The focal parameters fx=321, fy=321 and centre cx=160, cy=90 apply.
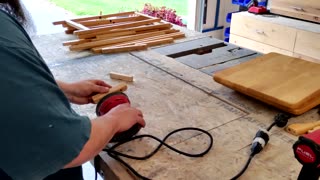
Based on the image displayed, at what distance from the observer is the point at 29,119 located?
1.73 feet

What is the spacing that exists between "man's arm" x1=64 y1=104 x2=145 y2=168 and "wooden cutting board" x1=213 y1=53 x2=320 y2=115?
0.45m

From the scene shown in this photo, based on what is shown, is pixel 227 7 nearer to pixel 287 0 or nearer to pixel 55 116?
pixel 287 0

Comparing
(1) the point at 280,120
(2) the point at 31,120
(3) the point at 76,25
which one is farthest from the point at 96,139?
(3) the point at 76,25

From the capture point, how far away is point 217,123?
106 centimetres

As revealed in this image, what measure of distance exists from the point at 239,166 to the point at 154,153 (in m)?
0.23

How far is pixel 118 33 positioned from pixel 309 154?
4.70ft

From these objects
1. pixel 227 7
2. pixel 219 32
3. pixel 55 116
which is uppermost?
pixel 55 116

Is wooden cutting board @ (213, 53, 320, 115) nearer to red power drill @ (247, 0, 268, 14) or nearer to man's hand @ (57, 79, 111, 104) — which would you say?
man's hand @ (57, 79, 111, 104)

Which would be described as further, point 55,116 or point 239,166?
point 239,166

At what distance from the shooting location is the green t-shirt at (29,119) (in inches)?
20.5

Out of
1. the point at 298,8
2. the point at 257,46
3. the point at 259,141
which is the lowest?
the point at 257,46

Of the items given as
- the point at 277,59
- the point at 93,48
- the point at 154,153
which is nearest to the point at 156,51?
the point at 93,48

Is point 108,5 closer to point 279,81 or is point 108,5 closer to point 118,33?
point 118,33

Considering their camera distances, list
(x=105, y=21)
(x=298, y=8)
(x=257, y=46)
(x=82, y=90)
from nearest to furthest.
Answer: (x=82, y=90), (x=105, y=21), (x=298, y=8), (x=257, y=46)
